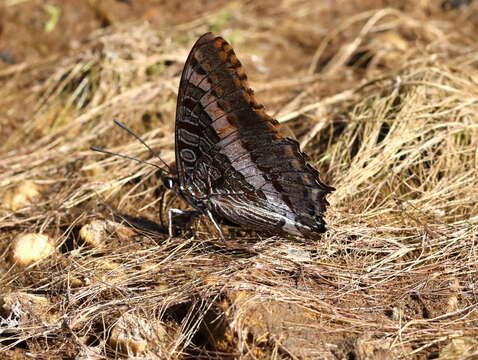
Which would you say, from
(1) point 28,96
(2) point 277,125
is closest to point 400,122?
(2) point 277,125

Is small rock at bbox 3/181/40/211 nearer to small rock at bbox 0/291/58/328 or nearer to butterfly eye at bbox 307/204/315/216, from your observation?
small rock at bbox 0/291/58/328

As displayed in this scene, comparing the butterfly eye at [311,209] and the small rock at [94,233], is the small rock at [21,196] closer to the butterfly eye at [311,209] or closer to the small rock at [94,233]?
the small rock at [94,233]

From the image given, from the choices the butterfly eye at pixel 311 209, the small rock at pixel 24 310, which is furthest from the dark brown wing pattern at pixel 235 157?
the small rock at pixel 24 310

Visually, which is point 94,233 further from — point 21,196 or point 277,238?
point 277,238

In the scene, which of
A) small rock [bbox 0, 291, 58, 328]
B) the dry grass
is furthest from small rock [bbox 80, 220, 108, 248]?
small rock [bbox 0, 291, 58, 328]

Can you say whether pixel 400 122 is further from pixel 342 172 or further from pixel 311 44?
pixel 311 44

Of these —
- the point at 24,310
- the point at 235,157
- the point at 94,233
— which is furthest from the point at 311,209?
the point at 24,310

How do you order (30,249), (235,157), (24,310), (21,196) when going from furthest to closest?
(21,196), (30,249), (235,157), (24,310)
